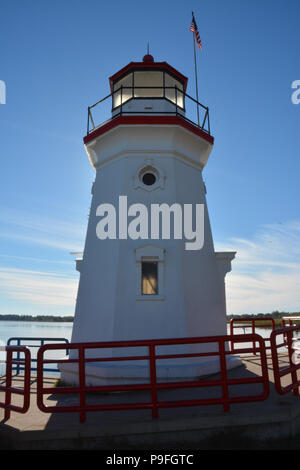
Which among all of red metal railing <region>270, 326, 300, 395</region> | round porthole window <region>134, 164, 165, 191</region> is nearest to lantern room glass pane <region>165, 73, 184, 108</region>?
round porthole window <region>134, 164, 165, 191</region>

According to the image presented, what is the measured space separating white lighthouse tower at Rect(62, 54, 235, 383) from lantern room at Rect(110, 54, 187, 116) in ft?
0.09

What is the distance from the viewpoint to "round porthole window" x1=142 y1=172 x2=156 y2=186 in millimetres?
8305

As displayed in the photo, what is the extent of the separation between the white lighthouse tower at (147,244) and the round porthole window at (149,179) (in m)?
0.02

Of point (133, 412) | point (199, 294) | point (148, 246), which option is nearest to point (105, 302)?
point (148, 246)

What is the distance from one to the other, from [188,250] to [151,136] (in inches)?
114

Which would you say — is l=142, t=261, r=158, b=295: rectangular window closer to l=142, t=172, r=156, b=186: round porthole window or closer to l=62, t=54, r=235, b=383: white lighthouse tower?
l=62, t=54, r=235, b=383: white lighthouse tower

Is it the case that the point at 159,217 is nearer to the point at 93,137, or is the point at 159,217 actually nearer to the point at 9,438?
the point at 93,137

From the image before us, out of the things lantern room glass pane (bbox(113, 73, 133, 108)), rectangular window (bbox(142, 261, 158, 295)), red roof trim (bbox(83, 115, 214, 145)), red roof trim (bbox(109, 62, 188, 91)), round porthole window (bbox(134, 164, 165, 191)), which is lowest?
rectangular window (bbox(142, 261, 158, 295))

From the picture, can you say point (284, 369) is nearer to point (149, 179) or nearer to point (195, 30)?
point (149, 179)

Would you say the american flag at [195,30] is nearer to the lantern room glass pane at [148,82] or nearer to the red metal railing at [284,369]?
the lantern room glass pane at [148,82]

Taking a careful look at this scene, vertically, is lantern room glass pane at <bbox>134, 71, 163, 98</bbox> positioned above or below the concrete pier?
above

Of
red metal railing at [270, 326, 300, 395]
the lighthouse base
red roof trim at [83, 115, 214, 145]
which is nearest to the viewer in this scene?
red metal railing at [270, 326, 300, 395]

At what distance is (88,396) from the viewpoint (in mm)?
6367

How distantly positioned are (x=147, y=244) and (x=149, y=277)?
0.74 metres
